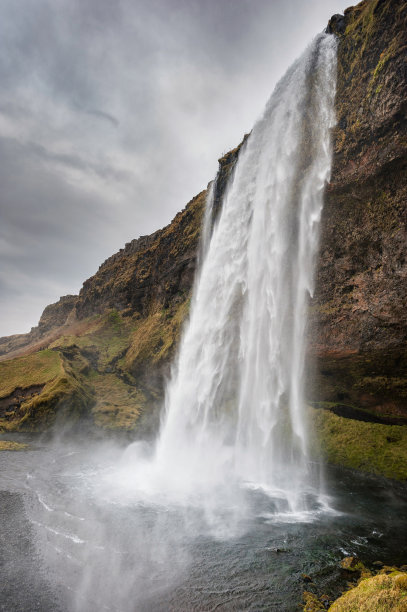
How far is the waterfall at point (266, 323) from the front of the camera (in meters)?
17.9

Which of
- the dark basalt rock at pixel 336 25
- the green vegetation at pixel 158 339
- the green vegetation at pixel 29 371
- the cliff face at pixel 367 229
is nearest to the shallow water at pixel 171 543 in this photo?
the cliff face at pixel 367 229

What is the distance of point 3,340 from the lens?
93000mm

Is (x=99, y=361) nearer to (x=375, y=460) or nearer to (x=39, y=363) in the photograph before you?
(x=39, y=363)

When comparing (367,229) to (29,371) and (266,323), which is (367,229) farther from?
(29,371)

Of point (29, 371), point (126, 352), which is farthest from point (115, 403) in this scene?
point (126, 352)

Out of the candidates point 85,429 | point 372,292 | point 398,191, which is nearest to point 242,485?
point 372,292

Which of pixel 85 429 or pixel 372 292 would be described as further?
pixel 85 429

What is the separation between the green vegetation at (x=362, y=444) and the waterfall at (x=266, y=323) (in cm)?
121

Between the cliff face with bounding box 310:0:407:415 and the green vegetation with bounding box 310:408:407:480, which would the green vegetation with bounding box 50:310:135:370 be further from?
the cliff face with bounding box 310:0:407:415

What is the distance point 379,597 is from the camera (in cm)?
424

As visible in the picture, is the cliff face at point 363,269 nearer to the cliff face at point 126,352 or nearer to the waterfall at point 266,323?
the cliff face at point 126,352

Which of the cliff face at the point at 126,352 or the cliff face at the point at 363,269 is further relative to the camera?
the cliff face at the point at 126,352

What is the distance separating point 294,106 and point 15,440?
29.6 metres

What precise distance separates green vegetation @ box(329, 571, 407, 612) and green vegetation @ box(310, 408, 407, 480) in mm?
11320
